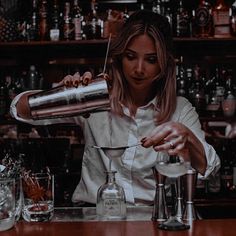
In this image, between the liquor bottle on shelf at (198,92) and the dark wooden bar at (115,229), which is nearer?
the dark wooden bar at (115,229)

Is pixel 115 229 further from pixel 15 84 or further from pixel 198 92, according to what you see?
pixel 15 84

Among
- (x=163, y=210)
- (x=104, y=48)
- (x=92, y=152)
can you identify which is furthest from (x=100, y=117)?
(x=104, y=48)

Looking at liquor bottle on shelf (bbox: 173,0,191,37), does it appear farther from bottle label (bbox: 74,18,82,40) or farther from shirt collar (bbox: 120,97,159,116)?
shirt collar (bbox: 120,97,159,116)

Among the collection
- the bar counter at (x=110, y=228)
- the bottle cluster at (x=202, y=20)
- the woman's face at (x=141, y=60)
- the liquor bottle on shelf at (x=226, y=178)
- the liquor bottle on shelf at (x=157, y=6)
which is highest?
the liquor bottle on shelf at (x=157, y=6)

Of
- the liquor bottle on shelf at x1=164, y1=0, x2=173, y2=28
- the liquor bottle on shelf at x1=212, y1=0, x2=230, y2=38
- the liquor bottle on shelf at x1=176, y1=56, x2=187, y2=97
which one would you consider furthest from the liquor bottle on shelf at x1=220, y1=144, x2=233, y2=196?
the liquor bottle on shelf at x1=164, y1=0, x2=173, y2=28

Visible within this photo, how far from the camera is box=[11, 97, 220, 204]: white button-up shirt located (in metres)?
2.19

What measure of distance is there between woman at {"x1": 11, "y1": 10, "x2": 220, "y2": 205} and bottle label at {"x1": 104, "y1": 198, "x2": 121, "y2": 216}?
453 mm

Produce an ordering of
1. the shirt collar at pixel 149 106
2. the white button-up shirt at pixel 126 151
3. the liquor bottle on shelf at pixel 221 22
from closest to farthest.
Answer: the white button-up shirt at pixel 126 151, the shirt collar at pixel 149 106, the liquor bottle on shelf at pixel 221 22

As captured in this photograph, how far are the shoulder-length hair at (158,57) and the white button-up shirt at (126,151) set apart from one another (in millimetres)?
48

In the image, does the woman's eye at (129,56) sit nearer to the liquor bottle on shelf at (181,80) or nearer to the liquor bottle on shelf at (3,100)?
the liquor bottle on shelf at (181,80)

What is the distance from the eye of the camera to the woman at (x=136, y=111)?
2.21m

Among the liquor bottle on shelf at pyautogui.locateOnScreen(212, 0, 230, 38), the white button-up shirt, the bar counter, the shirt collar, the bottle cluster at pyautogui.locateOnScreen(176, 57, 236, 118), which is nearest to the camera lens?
the bar counter

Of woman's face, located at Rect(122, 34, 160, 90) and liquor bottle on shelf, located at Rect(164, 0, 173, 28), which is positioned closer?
woman's face, located at Rect(122, 34, 160, 90)

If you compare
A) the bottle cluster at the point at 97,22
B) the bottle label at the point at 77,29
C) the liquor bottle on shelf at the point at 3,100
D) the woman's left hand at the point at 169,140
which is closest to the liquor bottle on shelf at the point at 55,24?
the bottle cluster at the point at 97,22
